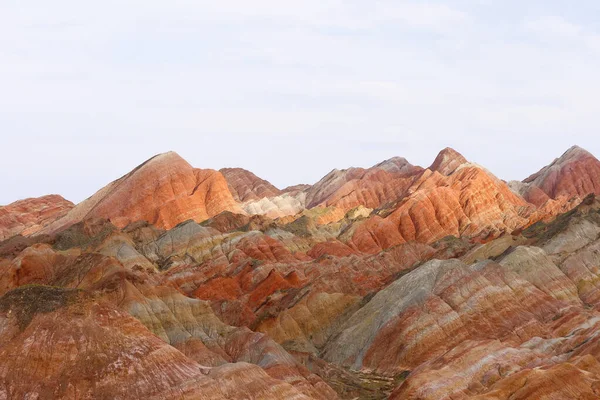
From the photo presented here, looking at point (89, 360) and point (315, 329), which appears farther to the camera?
point (315, 329)

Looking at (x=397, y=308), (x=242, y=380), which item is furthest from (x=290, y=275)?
(x=242, y=380)

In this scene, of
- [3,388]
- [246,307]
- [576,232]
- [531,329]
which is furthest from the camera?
[576,232]

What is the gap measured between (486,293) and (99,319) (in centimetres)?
8174

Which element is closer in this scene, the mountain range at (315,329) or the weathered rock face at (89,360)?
the weathered rock face at (89,360)

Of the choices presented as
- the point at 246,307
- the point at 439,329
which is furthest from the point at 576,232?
the point at 246,307

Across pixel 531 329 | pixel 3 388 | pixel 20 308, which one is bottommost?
pixel 531 329

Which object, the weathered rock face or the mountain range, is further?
the mountain range

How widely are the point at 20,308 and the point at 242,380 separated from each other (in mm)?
21392

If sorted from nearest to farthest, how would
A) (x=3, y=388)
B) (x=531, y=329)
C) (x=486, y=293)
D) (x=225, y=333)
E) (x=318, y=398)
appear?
(x=3, y=388) → (x=318, y=398) → (x=225, y=333) → (x=531, y=329) → (x=486, y=293)

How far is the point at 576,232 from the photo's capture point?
605ft

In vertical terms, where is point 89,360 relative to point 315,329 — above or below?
above

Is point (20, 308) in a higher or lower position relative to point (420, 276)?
higher

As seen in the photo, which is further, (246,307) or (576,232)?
(576,232)

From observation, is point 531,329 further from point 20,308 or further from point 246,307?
point 20,308
